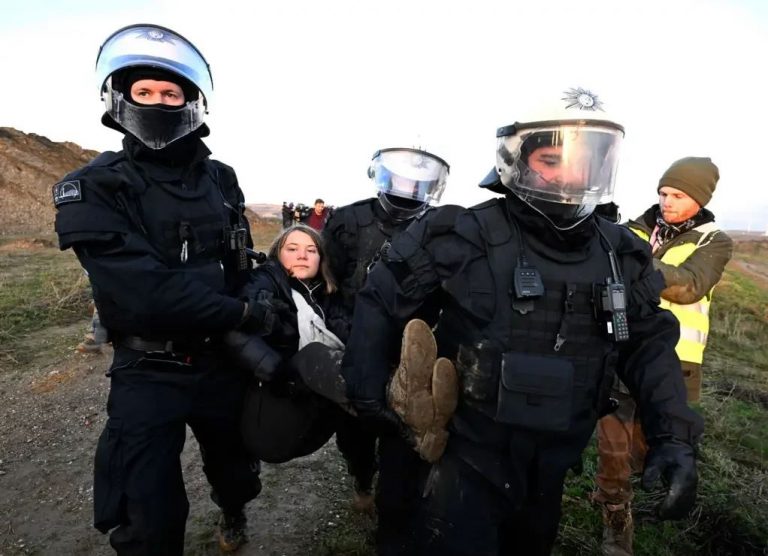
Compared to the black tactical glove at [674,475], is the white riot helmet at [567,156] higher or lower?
higher

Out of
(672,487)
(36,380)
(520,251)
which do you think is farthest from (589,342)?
(36,380)

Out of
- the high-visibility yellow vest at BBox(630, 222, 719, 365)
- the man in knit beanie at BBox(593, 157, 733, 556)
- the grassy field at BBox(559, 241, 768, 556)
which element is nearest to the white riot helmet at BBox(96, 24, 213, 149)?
the man in knit beanie at BBox(593, 157, 733, 556)

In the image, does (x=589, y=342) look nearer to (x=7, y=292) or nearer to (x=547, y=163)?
(x=547, y=163)

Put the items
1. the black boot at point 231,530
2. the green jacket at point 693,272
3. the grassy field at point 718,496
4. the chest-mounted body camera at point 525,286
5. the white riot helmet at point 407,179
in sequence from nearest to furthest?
1. the chest-mounted body camera at point 525,286
2. the green jacket at point 693,272
3. the black boot at point 231,530
4. the grassy field at point 718,496
5. the white riot helmet at point 407,179

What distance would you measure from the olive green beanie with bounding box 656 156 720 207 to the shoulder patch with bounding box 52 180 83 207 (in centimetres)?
297

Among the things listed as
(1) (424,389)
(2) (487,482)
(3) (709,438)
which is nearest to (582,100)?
(1) (424,389)

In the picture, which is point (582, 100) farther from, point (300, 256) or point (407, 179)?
point (300, 256)

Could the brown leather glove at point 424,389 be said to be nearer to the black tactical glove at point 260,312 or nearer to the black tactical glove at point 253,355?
the black tactical glove at point 253,355

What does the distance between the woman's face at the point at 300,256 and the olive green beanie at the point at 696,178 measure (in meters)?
2.11

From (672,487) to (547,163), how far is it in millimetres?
1260

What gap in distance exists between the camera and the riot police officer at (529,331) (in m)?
1.79

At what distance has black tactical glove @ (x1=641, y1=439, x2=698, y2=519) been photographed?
175 cm

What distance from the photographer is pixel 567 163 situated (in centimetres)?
185

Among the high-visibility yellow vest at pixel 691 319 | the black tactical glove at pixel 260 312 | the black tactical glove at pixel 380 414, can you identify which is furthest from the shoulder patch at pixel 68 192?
the high-visibility yellow vest at pixel 691 319
